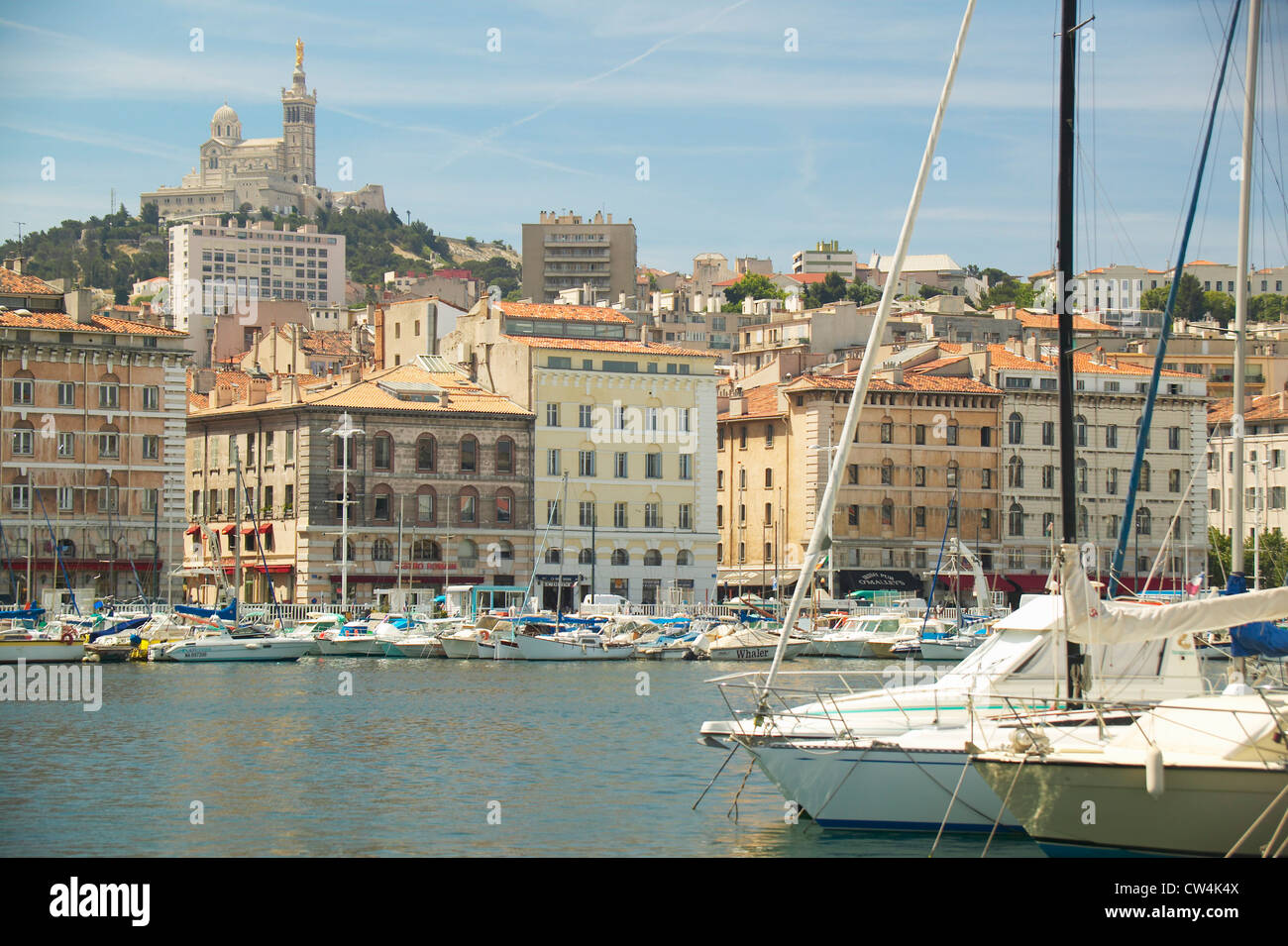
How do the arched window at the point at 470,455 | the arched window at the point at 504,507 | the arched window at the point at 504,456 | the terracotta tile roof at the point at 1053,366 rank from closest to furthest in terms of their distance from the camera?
the arched window at the point at 470,455 → the arched window at the point at 504,507 → the arched window at the point at 504,456 → the terracotta tile roof at the point at 1053,366

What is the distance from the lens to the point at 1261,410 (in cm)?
10831

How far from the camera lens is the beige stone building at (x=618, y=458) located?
89438 millimetres

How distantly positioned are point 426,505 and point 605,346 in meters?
13.1

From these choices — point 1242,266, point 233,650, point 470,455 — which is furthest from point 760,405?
point 1242,266

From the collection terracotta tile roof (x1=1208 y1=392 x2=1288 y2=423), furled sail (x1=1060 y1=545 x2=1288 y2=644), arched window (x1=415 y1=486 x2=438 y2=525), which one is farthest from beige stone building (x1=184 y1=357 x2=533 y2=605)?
furled sail (x1=1060 y1=545 x2=1288 y2=644)

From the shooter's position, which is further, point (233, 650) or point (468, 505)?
point (468, 505)

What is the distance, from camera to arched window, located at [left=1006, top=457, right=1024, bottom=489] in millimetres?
96938

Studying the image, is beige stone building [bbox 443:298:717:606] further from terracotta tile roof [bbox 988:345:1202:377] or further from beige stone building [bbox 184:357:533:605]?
terracotta tile roof [bbox 988:345:1202:377]

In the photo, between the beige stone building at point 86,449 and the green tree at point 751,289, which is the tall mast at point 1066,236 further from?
the green tree at point 751,289

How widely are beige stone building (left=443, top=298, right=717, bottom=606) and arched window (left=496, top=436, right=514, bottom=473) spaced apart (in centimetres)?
131

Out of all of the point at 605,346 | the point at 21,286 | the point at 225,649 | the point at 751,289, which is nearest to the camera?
the point at 225,649

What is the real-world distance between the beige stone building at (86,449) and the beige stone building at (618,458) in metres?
17.9

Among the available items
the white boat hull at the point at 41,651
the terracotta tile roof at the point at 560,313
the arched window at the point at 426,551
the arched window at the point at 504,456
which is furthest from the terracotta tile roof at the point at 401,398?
the white boat hull at the point at 41,651

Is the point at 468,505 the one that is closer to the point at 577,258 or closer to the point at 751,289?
the point at 577,258
